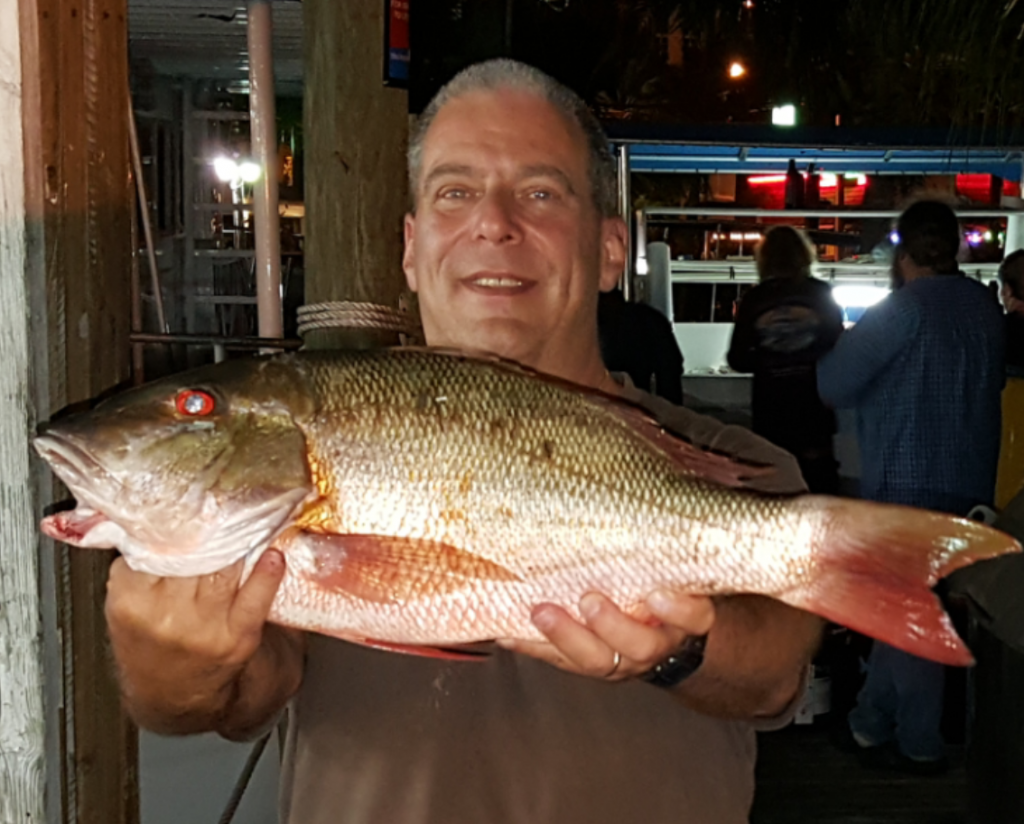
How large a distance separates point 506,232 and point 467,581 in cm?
77

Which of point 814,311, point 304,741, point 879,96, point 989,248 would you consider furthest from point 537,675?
point 879,96

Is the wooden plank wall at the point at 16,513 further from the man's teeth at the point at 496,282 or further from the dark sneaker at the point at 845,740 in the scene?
the dark sneaker at the point at 845,740

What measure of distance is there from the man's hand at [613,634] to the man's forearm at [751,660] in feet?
0.28

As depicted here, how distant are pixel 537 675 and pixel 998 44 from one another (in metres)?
5.31

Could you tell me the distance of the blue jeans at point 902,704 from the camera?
5.01 m

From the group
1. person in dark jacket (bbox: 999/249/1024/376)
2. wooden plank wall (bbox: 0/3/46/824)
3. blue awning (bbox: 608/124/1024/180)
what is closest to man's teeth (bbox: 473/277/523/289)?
wooden plank wall (bbox: 0/3/46/824)

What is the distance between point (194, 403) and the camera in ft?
6.42

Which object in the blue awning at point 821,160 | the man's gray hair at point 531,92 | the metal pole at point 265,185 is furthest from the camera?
the blue awning at point 821,160

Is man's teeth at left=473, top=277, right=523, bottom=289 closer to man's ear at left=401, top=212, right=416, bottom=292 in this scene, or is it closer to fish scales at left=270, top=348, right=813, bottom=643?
man's ear at left=401, top=212, right=416, bottom=292

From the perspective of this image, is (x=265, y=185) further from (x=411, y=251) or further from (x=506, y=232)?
(x=506, y=232)

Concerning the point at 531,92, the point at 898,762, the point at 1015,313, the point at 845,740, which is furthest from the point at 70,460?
the point at 1015,313

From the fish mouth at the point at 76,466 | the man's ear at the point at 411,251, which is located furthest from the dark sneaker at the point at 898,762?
the fish mouth at the point at 76,466

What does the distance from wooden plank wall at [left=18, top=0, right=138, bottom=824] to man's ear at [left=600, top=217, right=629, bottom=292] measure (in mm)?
1170

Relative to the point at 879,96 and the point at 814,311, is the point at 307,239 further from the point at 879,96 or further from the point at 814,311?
the point at 879,96
